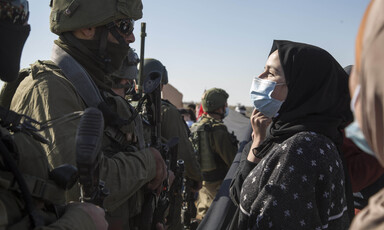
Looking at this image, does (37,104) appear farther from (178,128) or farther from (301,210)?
(178,128)

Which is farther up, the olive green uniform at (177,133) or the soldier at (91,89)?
the soldier at (91,89)

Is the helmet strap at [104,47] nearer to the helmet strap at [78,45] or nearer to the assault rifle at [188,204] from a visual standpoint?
the helmet strap at [78,45]

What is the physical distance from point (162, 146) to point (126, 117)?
405 mm

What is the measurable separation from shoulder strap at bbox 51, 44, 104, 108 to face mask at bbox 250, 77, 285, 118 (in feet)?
3.66

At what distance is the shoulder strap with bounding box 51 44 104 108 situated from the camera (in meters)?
2.09

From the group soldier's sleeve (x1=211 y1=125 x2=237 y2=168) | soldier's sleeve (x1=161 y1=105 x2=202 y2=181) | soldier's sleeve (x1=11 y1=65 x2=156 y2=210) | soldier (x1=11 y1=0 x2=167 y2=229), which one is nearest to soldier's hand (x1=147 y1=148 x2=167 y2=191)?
soldier (x1=11 y1=0 x2=167 y2=229)

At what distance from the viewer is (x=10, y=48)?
140 centimetres

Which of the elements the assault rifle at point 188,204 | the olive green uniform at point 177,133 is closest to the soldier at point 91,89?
the olive green uniform at point 177,133

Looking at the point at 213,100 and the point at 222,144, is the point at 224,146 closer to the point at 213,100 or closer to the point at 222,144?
the point at 222,144

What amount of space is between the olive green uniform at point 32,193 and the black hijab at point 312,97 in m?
1.30

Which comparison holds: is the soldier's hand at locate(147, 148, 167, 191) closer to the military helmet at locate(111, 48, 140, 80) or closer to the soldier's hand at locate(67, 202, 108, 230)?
the soldier's hand at locate(67, 202, 108, 230)

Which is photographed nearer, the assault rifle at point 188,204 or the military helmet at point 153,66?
the assault rifle at point 188,204

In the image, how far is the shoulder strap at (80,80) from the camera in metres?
2.09

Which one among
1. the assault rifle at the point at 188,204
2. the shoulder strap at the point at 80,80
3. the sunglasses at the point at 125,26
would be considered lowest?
the assault rifle at the point at 188,204
